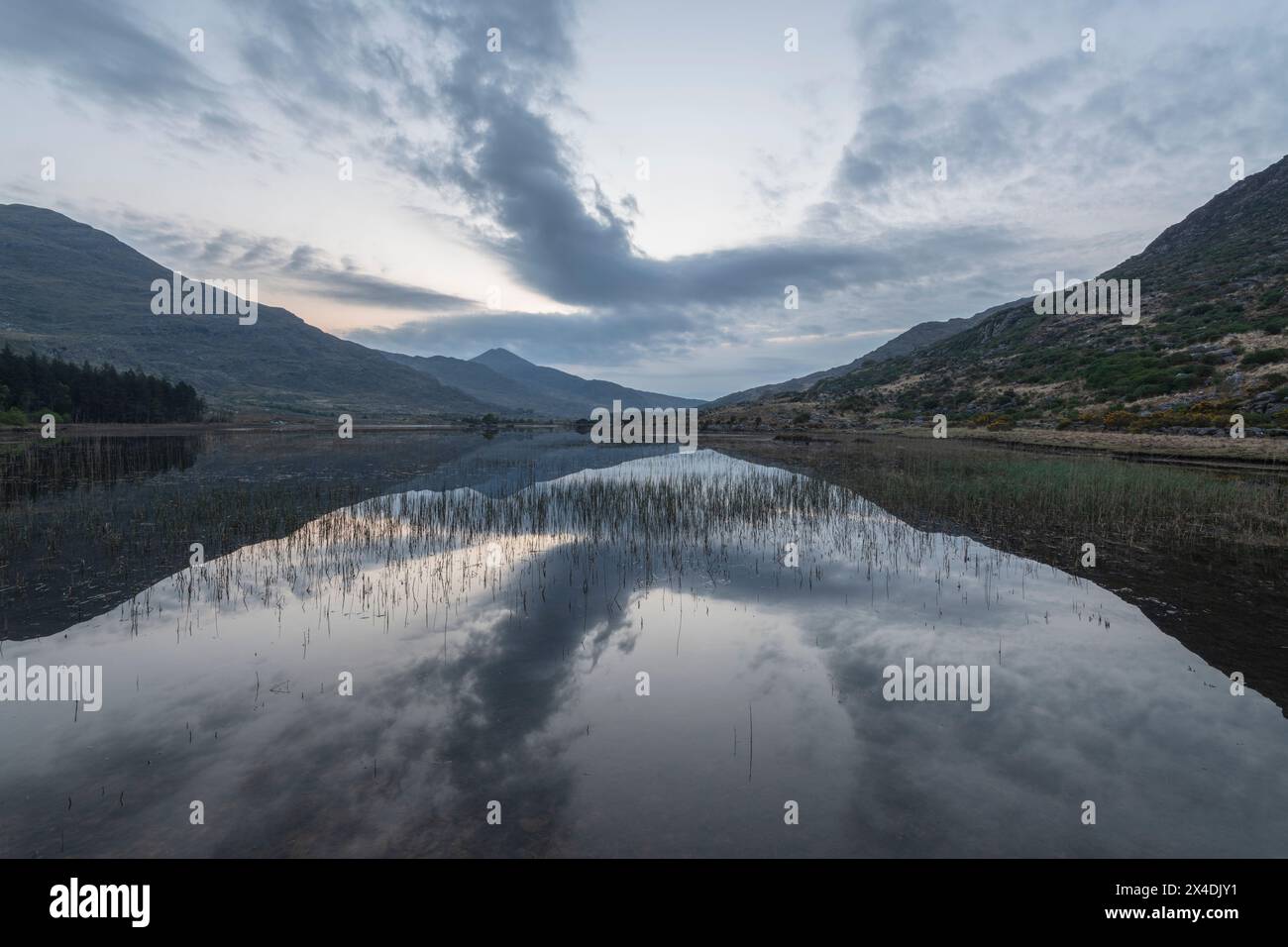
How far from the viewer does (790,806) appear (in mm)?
5699

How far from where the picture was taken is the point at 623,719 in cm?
754

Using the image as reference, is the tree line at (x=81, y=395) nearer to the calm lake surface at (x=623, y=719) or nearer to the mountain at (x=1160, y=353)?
the calm lake surface at (x=623, y=719)

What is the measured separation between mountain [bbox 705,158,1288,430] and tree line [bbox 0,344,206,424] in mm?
105998

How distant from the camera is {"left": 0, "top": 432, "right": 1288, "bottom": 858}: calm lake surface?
533 cm

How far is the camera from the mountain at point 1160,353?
5397cm

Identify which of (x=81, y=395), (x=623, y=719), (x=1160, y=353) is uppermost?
(x=1160, y=353)

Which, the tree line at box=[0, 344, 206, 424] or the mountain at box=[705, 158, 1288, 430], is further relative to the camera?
the tree line at box=[0, 344, 206, 424]

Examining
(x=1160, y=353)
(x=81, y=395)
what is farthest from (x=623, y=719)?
(x=81, y=395)

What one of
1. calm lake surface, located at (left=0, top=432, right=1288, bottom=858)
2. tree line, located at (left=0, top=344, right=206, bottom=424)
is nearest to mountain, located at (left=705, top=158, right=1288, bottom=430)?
calm lake surface, located at (left=0, top=432, right=1288, bottom=858)

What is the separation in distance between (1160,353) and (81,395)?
143676 millimetres

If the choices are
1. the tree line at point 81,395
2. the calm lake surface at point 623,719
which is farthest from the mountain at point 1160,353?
the tree line at point 81,395

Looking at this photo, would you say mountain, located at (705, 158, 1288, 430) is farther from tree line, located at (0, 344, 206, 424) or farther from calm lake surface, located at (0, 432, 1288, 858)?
tree line, located at (0, 344, 206, 424)

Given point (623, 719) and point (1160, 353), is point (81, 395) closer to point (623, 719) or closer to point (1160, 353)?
point (623, 719)

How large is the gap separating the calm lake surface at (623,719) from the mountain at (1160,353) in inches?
1993
